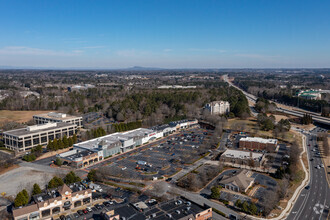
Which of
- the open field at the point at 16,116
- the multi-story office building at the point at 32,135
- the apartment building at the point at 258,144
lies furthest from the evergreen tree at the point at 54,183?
the open field at the point at 16,116

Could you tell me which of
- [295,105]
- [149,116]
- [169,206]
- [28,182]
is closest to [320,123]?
[295,105]

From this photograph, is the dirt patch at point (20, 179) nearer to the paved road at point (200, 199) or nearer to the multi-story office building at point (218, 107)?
the paved road at point (200, 199)

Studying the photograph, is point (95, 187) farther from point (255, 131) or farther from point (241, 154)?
point (255, 131)

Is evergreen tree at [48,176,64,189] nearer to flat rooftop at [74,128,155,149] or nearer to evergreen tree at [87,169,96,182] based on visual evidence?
evergreen tree at [87,169,96,182]

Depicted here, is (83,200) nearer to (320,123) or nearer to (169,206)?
(169,206)

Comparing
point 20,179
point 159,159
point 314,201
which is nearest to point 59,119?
point 20,179

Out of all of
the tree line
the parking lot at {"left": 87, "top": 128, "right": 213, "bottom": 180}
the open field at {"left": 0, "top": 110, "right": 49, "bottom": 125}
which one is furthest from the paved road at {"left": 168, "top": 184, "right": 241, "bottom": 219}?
the open field at {"left": 0, "top": 110, "right": 49, "bottom": 125}
